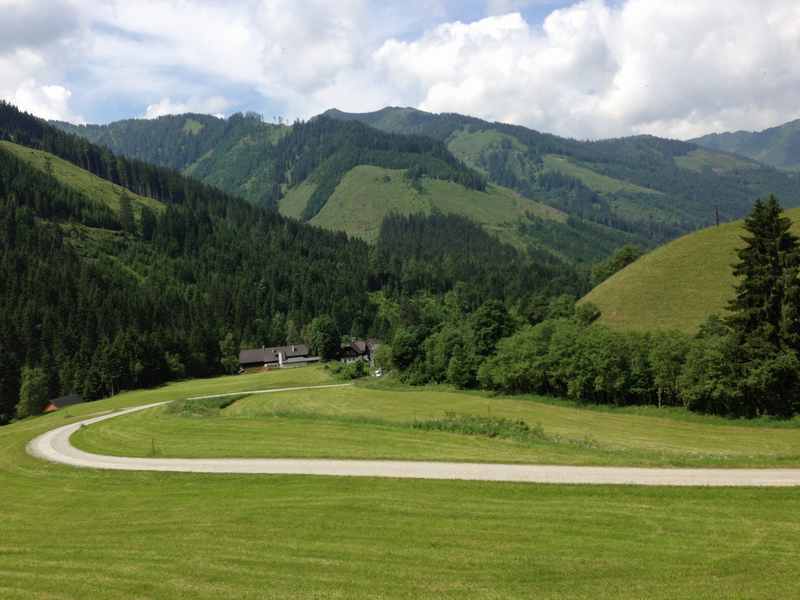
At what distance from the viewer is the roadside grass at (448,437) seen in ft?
111

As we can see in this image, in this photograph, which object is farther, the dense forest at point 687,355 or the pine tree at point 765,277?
the pine tree at point 765,277

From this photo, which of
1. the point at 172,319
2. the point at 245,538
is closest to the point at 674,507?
the point at 245,538

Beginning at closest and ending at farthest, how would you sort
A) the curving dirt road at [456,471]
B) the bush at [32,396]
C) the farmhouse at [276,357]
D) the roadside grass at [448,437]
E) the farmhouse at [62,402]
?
the curving dirt road at [456,471]
the roadside grass at [448,437]
the bush at [32,396]
the farmhouse at [62,402]
the farmhouse at [276,357]

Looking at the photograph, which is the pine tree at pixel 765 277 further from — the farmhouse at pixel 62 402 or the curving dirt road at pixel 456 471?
the farmhouse at pixel 62 402

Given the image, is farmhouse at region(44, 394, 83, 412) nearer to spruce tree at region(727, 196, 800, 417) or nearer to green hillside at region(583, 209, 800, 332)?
green hillside at region(583, 209, 800, 332)

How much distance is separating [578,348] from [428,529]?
5374cm

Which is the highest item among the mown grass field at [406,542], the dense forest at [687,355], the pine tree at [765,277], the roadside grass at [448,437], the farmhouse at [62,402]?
the pine tree at [765,277]

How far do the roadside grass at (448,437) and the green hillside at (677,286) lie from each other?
33.2 metres

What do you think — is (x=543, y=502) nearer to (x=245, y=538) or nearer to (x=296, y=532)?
(x=296, y=532)

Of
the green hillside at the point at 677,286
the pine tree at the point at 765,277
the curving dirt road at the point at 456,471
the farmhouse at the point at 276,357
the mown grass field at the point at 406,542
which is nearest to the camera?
the mown grass field at the point at 406,542

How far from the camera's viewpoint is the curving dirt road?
26.6 meters

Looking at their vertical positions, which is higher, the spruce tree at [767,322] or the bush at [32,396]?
the spruce tree at [767,322]

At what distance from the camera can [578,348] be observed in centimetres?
7131

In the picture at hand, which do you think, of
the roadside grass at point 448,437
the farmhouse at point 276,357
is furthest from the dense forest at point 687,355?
the farmhouse at point 276,357
